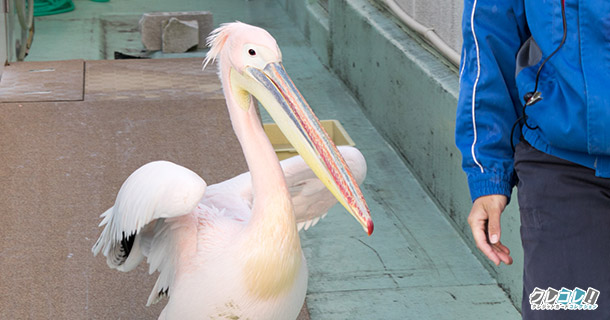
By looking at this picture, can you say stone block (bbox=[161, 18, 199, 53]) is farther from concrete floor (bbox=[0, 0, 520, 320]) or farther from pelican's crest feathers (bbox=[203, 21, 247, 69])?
pelican's crest feathers (bbox=[203, 21, 247, 69])

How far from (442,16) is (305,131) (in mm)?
2163

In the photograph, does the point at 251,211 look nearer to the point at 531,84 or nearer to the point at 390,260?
the point at 531,84

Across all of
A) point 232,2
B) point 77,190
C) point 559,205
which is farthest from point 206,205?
point 232,2

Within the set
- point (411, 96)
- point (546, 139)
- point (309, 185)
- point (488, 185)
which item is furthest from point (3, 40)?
point (546, 139)

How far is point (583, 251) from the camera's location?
1.33 metres

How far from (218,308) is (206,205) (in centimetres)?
35

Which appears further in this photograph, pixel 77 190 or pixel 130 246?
pixel 77 190

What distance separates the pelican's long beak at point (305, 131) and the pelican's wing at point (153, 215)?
0.26 metres

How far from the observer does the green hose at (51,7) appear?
774cm

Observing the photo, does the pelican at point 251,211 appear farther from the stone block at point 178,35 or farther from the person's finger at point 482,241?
the stone block at point 178,35

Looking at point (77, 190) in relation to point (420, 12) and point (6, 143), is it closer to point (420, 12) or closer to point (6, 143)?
point (6, 143)

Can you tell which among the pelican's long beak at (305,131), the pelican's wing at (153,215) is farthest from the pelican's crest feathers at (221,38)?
the pelican's wing at (153,215)

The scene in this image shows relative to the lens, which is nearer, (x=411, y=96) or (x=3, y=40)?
(x=411, y=96)

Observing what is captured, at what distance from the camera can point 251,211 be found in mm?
1975
